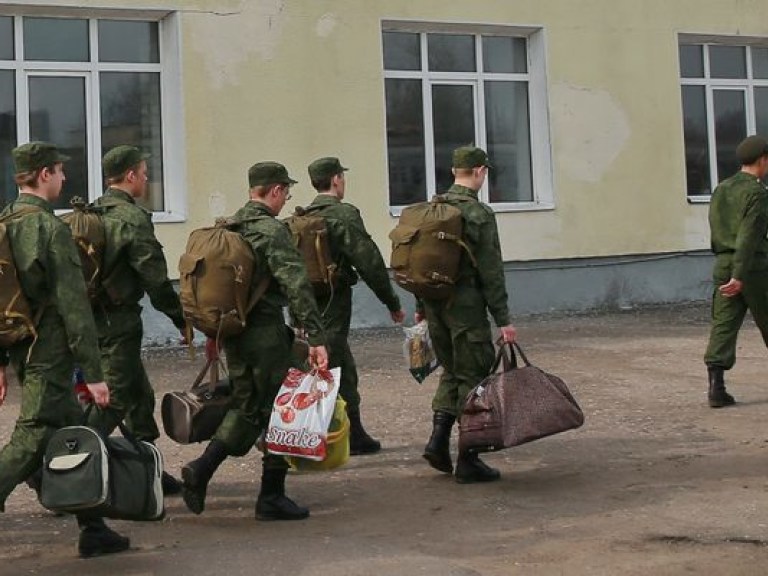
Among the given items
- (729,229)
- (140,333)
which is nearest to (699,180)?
(729,229)

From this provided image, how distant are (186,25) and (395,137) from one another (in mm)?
2895

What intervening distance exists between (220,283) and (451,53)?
9887 millimetres

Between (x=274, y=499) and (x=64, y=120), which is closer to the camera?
(x=274, y=499)

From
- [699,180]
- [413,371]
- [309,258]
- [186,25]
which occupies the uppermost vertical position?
[186,25]

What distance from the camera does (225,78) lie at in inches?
529

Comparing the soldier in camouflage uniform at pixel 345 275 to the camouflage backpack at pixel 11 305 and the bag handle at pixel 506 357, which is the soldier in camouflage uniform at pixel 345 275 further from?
the camouflage backpack at pixel 11 305

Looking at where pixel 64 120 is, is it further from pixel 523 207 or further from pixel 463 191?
pixel 463 191

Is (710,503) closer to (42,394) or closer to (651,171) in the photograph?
(42,394)

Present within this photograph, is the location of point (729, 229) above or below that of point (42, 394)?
above

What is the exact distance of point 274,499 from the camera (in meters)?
6.08

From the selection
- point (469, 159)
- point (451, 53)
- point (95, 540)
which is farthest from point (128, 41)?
point (95, 540)

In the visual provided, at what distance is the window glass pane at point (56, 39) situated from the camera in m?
12.9

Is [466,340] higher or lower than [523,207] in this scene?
lower

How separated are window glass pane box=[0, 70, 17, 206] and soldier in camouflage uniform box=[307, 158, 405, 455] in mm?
6175
